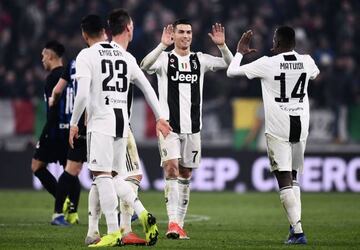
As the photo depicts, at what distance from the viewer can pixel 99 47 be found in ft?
36.5

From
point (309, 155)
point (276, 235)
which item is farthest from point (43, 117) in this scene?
point (276, 235)

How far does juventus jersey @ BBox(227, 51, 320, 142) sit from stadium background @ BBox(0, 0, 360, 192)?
11.3 m

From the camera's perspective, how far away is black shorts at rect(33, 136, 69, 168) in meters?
15.5

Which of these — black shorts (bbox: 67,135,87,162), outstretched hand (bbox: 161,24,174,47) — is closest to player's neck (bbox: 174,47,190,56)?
outstretched hand (bbox: 161,24,174,47)

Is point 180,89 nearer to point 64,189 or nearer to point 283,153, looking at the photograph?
point 283,153

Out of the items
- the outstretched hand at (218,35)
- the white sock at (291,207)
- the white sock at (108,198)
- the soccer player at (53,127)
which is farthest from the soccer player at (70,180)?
the white sock at (291,207)

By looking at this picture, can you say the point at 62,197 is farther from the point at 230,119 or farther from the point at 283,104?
the point at 230,119

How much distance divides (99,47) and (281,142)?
2.48 meters

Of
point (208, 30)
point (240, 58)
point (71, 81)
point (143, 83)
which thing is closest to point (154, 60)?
point (240, 58)

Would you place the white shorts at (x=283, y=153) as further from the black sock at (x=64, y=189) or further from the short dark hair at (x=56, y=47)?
the short dark hair at (x=56, y=47)

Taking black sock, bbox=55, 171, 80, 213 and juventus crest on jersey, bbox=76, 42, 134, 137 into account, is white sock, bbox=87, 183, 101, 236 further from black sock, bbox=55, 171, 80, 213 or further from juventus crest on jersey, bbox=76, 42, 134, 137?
black sock, bbox=55, 171, 80, 213

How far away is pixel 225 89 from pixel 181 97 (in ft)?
41.1

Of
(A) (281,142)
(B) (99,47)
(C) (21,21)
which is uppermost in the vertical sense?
(C) (21,21)

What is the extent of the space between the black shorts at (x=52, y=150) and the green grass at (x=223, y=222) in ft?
3.15
